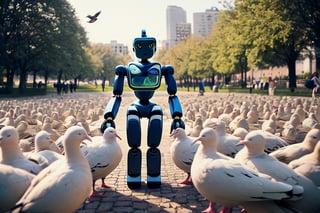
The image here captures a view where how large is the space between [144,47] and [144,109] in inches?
53.1

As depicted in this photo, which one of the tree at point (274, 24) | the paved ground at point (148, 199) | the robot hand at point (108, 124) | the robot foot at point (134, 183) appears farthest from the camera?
the tree at point (274, 24)

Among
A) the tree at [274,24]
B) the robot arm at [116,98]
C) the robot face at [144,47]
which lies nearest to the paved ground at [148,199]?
the robot arm at [116,98]

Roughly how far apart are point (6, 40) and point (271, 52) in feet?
94.8

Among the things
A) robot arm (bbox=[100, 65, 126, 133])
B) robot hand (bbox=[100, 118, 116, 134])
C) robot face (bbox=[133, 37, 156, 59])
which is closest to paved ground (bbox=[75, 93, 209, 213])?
robot hand (bbox=[100, 118, 116, 134])

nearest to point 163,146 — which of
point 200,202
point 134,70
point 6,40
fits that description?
point 134,70

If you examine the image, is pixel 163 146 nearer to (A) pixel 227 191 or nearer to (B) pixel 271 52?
(A) pixel 227 191

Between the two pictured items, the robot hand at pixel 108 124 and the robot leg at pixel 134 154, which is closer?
the robot leg at pixel 134 154

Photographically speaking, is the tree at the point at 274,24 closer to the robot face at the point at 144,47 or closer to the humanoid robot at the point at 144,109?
the robot face at the point at 144,47

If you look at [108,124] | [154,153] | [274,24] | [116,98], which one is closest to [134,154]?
[154,153]

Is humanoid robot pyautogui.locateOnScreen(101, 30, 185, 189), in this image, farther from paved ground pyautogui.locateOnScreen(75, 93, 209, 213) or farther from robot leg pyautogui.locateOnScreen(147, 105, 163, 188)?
paved ground pyautogui.locateOnScreen(75, 93, 209, 213)

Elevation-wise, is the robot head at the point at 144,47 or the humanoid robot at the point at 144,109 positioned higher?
the robot head at the point at 144,47

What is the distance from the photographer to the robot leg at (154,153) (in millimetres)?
6379

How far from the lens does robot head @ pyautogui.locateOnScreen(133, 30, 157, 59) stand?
739cm

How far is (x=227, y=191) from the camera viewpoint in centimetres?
404
